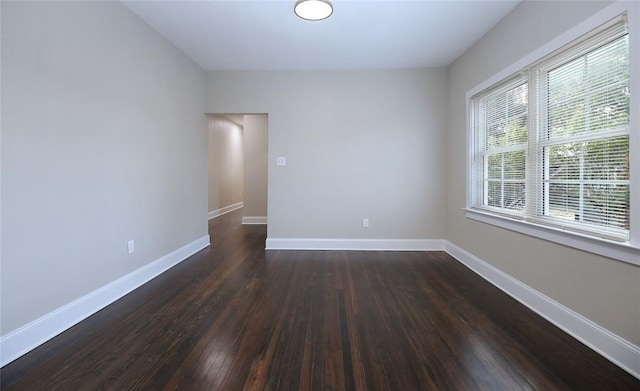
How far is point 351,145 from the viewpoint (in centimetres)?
386

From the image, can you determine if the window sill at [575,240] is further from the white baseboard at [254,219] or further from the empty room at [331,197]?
the white baseboard at [254,219]

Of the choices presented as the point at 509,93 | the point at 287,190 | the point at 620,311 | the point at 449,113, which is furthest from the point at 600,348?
the point at 287,190

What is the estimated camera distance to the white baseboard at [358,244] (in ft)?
12.6

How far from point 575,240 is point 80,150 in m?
3.56

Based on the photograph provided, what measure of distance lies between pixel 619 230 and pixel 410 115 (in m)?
2.63

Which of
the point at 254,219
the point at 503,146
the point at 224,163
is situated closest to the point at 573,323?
the point at 503,146

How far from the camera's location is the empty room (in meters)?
1.52

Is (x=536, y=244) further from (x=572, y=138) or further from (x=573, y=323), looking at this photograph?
(x=572, y=138)

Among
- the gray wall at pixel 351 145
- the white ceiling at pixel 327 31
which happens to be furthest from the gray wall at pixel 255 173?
the white ceiling at pixel 327 31

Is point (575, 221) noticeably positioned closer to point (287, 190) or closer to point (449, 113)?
point (449, 113)

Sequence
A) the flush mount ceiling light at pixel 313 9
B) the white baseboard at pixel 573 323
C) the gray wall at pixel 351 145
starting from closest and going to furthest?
the white baseboard at pixel 573 323 → the flush mount ceiling light at pixel 313 9 → the gray wall at pixel 351 145

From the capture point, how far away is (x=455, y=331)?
5.99 feet

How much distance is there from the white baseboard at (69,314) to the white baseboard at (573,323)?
3452mm

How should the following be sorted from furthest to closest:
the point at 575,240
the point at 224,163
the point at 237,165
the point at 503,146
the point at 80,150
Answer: the point at 237,165 < the point at 224,163 < the point at 503,146 < the point at 80,150 < the point at 575,240
